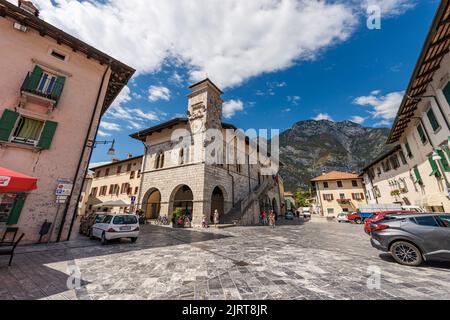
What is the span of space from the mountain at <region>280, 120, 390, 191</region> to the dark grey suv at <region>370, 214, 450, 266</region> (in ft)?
266

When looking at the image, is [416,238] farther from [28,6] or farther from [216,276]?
[28,6]

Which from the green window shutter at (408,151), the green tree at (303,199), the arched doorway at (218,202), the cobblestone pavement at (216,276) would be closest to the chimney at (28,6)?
the cobblestone pavement at (216,276)

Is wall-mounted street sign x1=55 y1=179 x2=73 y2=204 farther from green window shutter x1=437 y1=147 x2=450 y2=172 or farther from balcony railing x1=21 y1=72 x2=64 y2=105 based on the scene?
green window shutter x1=437 y1=147 x2=450 y2=172

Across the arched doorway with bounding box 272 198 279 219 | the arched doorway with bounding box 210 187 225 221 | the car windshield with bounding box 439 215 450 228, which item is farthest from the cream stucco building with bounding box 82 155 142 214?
the car windshield with bounding box 439 215 450 228

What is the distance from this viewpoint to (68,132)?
32.4 feet

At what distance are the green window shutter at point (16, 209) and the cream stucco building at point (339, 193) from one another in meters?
42.2

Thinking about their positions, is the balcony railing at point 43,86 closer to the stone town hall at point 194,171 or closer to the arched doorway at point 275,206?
the stone town hall at point 194,171

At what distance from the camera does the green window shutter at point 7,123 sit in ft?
26.5

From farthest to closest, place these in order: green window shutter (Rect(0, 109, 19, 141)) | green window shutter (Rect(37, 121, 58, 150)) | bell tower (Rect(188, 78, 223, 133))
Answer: bell tower (Rect(188, 78, 223, 133))
green window shutter (Rect(37, 121, 58, 150))
green window shutter (Rect(0, 109, 19, 141))

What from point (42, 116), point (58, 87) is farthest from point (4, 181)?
point (58, 87)

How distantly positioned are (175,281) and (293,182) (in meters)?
98.9

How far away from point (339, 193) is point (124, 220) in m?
39.4

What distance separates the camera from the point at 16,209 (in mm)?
7949

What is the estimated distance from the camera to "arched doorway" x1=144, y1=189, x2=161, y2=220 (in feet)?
68.6
